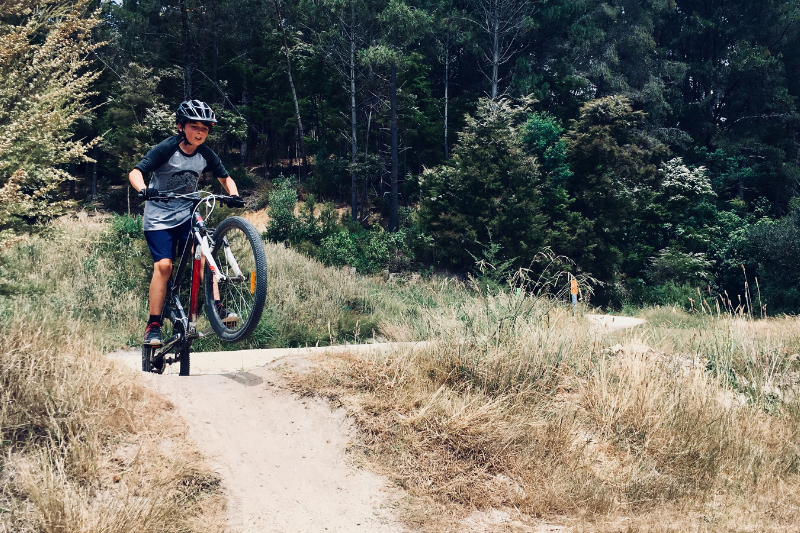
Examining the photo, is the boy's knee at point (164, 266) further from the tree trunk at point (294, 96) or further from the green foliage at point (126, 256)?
the tree trunk at point (294, 96)

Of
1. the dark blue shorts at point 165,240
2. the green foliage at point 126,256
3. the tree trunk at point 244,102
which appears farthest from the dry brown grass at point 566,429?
the tree trunk at point 244,102

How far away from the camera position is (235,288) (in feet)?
17.1

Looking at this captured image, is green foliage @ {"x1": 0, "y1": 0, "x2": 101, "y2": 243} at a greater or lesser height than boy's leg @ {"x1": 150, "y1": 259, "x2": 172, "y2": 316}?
greater

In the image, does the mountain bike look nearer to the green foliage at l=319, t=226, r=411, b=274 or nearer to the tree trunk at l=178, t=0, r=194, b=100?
the green foliage at l=319, t=226, r=411, b=274

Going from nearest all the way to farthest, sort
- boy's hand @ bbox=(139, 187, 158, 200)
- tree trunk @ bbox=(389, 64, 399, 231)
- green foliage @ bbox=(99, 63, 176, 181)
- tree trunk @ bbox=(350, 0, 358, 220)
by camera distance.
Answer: boy's hand @ bbox=(139, 187, 158, 200) → green foliage @ bbox=(99, 63, 176, 181) → tree trunk @ bbox=(389, 64, 399, 231) → tree trunk @ bbox=(350, 0, 358, 220)

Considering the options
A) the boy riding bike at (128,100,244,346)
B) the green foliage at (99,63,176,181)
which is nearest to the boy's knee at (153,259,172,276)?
the boy riding bike at (128,100,244,346)

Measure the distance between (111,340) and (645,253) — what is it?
27.5 m

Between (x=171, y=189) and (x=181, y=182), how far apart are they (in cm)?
11

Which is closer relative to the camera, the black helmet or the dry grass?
the dry grass

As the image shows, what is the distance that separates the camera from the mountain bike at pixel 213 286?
476 cm

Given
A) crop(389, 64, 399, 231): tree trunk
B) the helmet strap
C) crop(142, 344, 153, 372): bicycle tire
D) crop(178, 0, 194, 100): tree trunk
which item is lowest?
crop(142, 344, 153, 372): bicycle tire

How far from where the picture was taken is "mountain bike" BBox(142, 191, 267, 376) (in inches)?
187

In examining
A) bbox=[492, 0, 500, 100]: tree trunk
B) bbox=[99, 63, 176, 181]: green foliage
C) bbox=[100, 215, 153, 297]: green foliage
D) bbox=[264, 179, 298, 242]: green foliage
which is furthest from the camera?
bbox=[492, 0, 500, 100]: tree trunk

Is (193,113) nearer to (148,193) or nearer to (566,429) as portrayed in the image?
(148,193)
